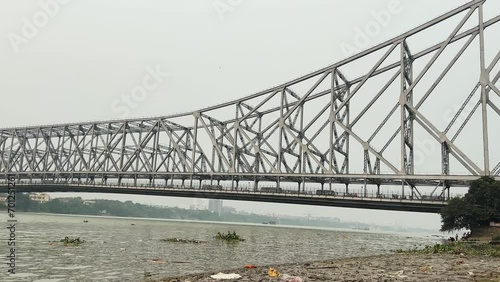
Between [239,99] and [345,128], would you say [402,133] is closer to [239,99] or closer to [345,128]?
[345,128]

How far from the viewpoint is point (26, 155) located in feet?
453

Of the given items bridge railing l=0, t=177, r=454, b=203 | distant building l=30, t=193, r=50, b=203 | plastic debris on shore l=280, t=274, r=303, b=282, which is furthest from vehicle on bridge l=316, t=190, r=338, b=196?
distant building l=30, t=193, r=50, b=203

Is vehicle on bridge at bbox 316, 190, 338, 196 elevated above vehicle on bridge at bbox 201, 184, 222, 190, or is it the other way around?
vehicle on bridge at bbox 201, 184, 222, 190

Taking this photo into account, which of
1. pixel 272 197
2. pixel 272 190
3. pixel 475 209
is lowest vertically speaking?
pixel 475 209

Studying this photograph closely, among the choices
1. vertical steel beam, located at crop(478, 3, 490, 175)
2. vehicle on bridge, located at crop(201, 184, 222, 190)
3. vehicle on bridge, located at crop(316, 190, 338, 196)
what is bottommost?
vehicle on bridge, located at crop(316, 190, 338, 196)

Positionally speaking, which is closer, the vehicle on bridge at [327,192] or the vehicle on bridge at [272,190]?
the vehicle on bridge at [327,192]

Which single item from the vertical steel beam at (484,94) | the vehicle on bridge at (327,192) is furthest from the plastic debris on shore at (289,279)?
the vehicle on bridge at (327,192)

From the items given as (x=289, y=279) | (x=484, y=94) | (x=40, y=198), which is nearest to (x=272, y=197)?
(x=484, y=94)

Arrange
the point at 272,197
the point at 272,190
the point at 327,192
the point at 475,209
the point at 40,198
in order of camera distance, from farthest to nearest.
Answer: the point at 40,198
the point at 272,197
the point at 272,190
the point at 327,192
the point at 475,209

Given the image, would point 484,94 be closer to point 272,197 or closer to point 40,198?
point 272,197

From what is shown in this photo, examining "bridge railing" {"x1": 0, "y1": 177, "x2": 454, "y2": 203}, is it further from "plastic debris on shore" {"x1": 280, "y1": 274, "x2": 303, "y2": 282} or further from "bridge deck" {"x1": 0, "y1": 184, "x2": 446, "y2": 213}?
"plastic debris on shore" {"x1": 280, "y1": 274, "x2": 303, "y2": 282}

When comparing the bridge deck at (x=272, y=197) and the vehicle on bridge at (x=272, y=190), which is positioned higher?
the vehicle on bridge at (x=272, y=190)

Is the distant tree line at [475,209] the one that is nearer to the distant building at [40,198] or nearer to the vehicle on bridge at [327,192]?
the vehicle on bridge at [327,192]

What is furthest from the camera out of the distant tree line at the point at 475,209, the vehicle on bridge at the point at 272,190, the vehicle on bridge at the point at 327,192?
the vehicle on bridge at the point at 272,190
